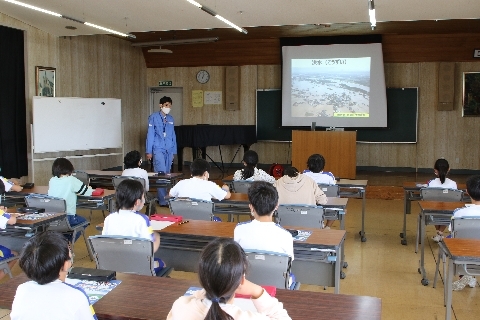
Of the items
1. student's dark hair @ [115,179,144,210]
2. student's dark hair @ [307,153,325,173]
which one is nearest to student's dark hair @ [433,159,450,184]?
student's dark hair @ [307,153,325,173]

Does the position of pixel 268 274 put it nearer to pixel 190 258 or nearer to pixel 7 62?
pixel 190 258

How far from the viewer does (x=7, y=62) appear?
814cm

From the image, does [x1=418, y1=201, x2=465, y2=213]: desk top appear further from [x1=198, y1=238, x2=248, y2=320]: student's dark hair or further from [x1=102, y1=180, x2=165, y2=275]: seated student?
[x1=198, y1=238, x2=248, y2=320]: student's dark hair

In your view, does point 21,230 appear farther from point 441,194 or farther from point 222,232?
point 441,194

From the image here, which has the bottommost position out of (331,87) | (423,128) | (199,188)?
(199,188)

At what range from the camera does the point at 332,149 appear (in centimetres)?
934

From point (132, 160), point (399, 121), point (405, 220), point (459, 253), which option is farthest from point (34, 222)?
point (399, 121)

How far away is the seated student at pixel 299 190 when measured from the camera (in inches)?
174

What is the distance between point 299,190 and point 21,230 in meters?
2.30

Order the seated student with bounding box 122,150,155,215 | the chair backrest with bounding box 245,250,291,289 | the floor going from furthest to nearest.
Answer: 1. the seated student with bounding box 122,150,155,215
2. the floor
3. the chair backrest with bounding box 245,250,291,289

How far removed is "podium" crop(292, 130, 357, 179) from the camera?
9219mm

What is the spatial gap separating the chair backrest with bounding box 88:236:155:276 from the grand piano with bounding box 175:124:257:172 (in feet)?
22.9

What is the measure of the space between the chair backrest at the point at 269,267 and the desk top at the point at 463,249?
3.28 feet

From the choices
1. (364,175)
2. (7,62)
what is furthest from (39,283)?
(364,175)
